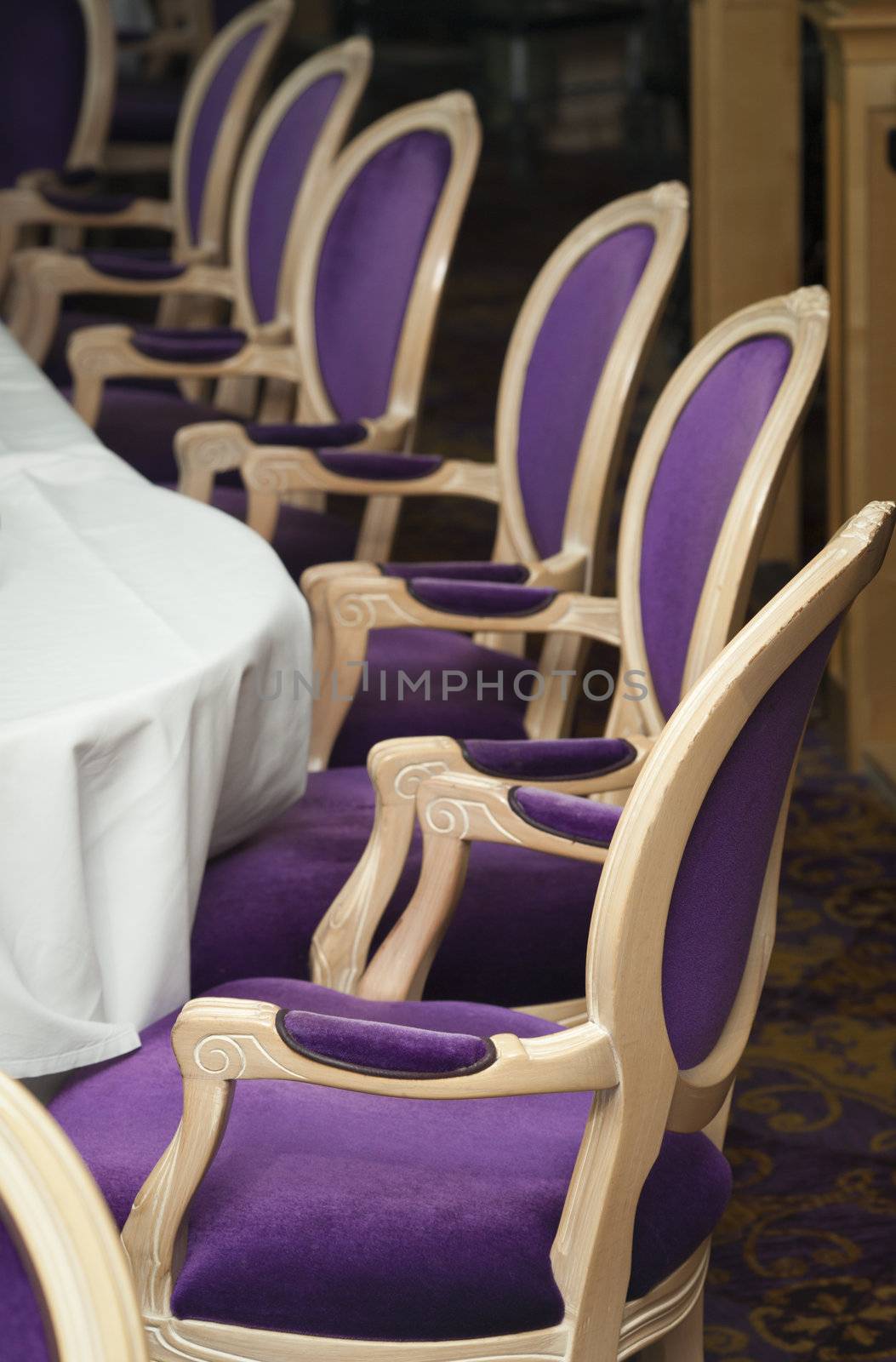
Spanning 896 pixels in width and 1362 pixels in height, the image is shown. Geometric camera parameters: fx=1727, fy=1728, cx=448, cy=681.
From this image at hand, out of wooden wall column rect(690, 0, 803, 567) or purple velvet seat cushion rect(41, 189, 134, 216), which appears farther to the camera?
purple velvet seat cushion rect(41, 189, 134, 216)

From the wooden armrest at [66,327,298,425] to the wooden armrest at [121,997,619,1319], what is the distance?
1832 millimetres

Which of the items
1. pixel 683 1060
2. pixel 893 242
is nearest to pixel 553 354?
pixel 893 242

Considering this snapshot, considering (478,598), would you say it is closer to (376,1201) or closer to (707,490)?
(707,490)

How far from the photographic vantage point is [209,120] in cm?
360

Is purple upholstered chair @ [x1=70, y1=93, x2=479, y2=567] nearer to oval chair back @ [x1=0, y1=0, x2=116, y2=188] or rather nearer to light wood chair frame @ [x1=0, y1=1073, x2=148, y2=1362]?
oval chair back @ [x1=0, y1=0, x2=116, y2=188]

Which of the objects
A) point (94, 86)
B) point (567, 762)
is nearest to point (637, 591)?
point (567, 762)

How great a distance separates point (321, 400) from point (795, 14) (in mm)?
1354

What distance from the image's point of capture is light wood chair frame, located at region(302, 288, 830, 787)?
4.74ft

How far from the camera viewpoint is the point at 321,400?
2.71 meters

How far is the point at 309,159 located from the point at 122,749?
2088 mm

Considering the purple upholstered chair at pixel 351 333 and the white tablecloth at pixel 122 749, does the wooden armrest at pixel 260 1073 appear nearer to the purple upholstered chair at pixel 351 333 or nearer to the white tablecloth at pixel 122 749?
the white tablecloth at pixel 122 749

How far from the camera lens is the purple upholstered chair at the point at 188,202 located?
3.24 meters

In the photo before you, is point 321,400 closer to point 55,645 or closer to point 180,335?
point 180,335

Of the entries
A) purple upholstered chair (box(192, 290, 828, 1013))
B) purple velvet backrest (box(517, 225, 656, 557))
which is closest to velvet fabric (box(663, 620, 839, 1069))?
purple upholstered chair (box(192, 290, 828, 1013))
